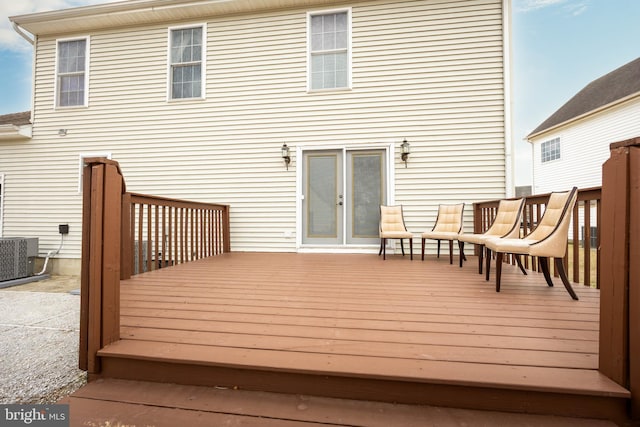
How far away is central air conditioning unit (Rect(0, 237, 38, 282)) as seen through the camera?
5.38 m

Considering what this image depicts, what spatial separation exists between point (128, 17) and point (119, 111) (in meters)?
1.82

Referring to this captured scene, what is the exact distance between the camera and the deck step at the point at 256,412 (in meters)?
1.08

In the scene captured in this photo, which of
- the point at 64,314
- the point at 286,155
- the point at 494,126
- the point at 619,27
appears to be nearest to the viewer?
the point at 64,314

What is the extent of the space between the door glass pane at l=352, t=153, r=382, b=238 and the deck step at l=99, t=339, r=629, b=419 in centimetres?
383

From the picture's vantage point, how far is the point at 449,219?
438cm

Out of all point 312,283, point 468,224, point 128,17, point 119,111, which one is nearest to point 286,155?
point 312,283

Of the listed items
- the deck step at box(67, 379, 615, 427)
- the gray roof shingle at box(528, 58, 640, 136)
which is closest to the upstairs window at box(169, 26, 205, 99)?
the deck step at box(67, 379, 615, 427)

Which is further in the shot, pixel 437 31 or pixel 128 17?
pixel 128 17

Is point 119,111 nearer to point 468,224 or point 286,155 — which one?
point 286,155

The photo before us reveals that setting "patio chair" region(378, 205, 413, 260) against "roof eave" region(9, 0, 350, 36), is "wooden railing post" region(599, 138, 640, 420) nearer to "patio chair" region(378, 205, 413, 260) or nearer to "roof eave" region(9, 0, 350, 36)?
"patio chair" region(378, 205, 413, 260)

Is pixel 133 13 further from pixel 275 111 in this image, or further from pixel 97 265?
pixel 97 265

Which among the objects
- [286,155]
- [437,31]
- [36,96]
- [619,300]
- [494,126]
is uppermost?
[437,31]

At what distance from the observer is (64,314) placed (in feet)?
8.98

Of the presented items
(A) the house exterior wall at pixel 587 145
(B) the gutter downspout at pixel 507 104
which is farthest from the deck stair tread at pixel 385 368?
(A) the house exterior wall at pixel 587 145
